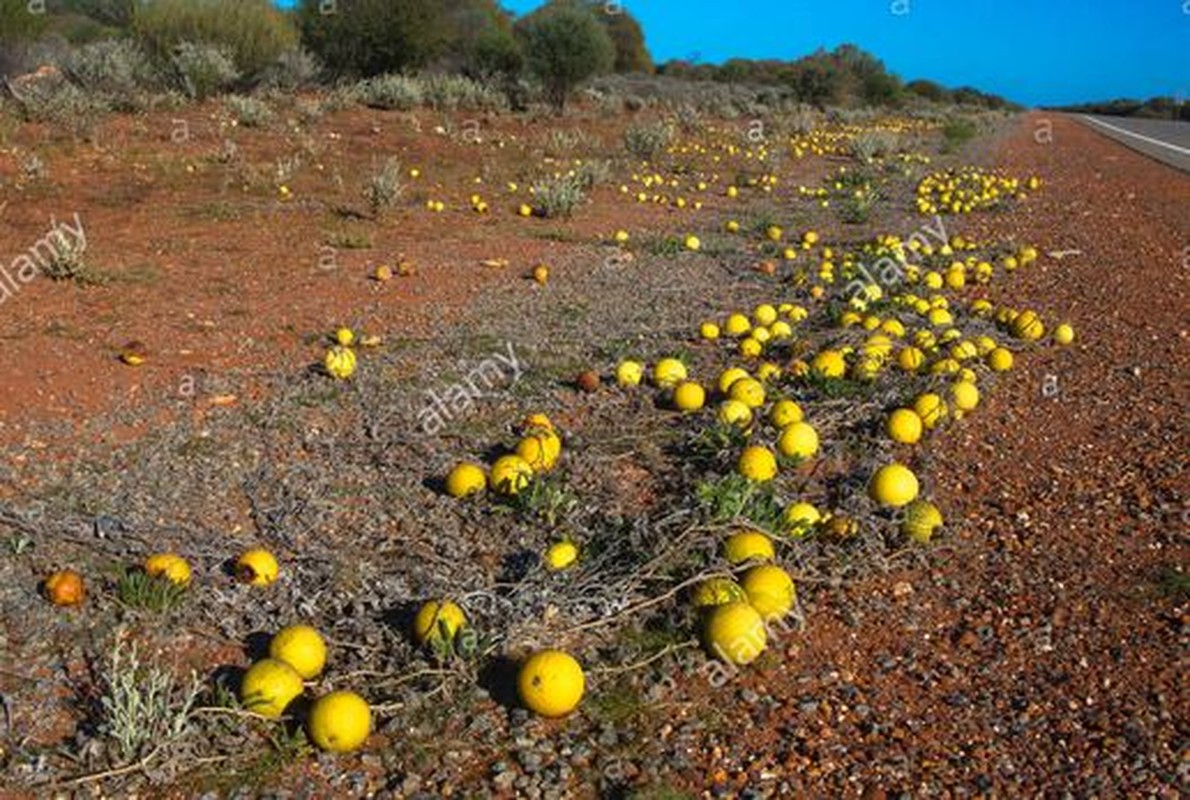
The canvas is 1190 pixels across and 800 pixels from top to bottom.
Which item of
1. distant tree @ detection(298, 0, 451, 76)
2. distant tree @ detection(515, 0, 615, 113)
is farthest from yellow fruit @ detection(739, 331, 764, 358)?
distant tree @ detection(298, 0, 451, 76)

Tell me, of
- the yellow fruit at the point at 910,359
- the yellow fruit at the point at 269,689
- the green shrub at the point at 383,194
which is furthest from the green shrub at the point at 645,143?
the yellow fruit at the point at 269,689

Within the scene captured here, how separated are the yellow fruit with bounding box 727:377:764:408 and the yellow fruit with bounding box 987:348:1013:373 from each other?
220 centimetres

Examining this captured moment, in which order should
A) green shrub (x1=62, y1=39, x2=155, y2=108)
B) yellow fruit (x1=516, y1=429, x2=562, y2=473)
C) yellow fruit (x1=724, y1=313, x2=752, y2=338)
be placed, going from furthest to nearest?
1. green shrub (x1=62, y1=39, x2=155, y2=108)
2. yellow fruit (x1=724, y1=313, x2=752, y2=338)
3. yellow fruit (x1=516, y1=429, x2=562, y2=473)

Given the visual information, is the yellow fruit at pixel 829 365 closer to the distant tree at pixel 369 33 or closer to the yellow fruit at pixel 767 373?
the yellow fruit at pixel 767 373

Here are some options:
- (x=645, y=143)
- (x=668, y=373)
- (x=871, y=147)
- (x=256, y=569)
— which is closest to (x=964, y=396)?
(x=668, y=373)

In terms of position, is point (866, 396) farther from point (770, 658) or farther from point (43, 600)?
point (43, 600)

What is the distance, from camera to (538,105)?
91.7ft

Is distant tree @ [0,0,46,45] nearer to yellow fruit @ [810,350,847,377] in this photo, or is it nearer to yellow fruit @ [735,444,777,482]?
yellow fruit @ [810,350,847,377]

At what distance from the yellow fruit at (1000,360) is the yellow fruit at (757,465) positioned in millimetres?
2909

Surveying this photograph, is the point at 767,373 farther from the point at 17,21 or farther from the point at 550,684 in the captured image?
the point at 17,21

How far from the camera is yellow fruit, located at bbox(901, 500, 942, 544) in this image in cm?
463

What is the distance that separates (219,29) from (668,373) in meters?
21.0

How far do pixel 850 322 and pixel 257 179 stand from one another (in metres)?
9.65

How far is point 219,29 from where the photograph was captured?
23.2 meters
